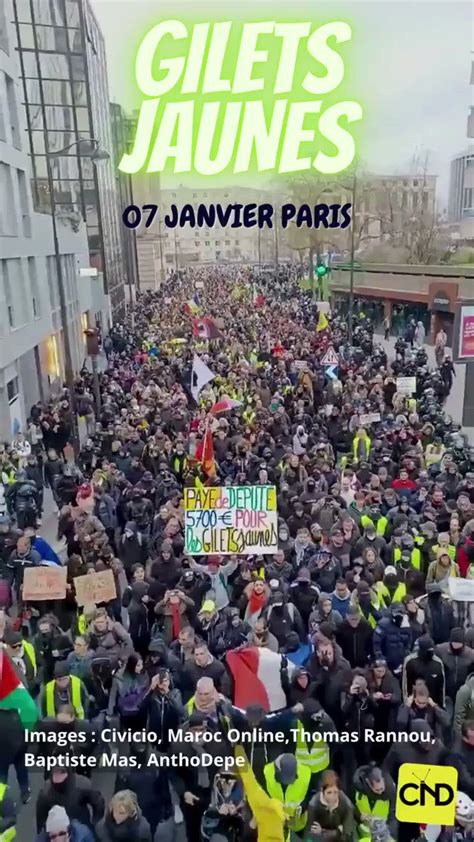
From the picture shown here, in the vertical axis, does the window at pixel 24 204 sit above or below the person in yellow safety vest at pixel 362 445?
above

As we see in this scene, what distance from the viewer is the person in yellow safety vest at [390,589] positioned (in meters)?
5.69

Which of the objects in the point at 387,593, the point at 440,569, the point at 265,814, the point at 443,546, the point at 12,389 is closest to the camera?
the point at 265,814

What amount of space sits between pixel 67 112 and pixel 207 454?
537 centimetres

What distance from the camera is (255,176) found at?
7.56 meters

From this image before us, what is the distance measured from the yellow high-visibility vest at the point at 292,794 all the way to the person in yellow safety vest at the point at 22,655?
1828 mm

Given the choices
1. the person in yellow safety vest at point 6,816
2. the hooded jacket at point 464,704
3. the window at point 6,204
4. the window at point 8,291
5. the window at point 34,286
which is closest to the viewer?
the person in yellow safety vest at point 6,816

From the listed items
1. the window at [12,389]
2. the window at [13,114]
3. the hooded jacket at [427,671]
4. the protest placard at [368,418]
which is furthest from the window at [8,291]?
the hooded jacket at [427,671]

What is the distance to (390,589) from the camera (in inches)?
227

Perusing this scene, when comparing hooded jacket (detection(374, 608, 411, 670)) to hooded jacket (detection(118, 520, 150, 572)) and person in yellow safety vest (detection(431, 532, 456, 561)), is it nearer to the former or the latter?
person in yellow safety vest (detection(431, 532, 456, 561))

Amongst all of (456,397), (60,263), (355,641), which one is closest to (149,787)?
(355,641)

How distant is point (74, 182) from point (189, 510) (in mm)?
6472

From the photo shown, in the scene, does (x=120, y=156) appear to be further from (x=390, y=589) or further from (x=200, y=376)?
(x=390, y=589)

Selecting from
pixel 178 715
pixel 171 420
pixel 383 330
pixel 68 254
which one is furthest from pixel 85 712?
pixel 383 330

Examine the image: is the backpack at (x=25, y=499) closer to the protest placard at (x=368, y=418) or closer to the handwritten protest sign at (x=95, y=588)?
the handwritten protest sign at (x=95, y=588)
